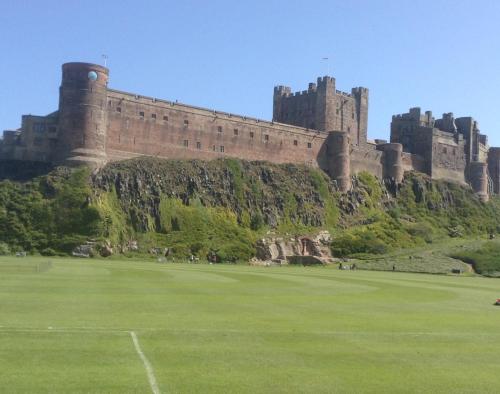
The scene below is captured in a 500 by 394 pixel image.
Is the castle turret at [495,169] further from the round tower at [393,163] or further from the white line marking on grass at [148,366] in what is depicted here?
the white line marking on grass at [148,366]

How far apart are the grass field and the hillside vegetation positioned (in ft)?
143

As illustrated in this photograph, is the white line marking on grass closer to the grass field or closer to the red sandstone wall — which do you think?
the grass field

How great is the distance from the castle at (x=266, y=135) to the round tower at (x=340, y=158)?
5.6 inches

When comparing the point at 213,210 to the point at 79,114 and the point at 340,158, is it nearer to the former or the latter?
the point at 79,114

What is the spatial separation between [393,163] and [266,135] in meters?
24.8

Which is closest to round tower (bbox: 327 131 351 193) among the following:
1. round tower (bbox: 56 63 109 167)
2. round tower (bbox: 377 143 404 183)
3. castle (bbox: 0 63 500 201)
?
castle (bbox: 0 63 500 201)

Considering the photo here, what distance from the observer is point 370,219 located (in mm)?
98438

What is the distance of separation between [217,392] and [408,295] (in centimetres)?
2170

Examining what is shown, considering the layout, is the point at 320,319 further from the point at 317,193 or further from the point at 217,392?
the point at 317,193

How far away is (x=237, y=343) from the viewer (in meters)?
16.3

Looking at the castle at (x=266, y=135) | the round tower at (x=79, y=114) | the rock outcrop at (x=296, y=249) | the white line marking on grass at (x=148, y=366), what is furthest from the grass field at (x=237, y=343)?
the castle at (x=266, y=135)

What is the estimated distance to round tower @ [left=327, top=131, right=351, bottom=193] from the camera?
101m

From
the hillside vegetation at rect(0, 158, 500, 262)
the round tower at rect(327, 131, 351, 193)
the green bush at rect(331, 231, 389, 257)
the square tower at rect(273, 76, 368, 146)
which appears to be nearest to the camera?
the hillside vegetation at rect(0, 158, 500, 262)

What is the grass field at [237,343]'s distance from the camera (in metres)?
12.5
